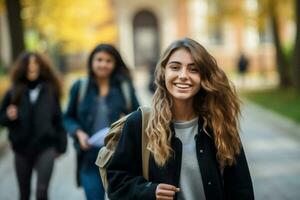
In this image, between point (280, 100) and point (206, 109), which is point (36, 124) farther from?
point (280, 100)

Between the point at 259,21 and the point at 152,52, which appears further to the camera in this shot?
the point at 152,52

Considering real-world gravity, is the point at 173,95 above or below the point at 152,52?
above

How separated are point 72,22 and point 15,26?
12.3m

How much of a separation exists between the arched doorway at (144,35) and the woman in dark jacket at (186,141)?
35.8 meters

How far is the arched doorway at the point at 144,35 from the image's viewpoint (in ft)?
128

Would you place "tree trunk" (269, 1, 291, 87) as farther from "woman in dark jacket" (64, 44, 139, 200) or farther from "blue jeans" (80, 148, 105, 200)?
"blue jeans" (80, 148, 105, 200)

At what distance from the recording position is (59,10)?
27766 mm

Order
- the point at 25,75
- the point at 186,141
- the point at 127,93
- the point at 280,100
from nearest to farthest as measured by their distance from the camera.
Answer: the point at 186,141, the point at 127,93, the point at 25,75, the point at 280,100

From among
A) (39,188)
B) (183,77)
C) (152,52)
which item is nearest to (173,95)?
(183,77)

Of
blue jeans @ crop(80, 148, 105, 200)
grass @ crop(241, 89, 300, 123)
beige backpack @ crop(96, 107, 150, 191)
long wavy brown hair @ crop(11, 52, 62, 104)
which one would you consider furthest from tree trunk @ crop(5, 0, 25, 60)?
beige backpack @ crop(96, 107, 150, 191)

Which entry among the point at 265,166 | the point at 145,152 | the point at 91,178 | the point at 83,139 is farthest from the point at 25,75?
the point at 265,166

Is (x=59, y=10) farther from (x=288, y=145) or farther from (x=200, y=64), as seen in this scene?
(x=200, y=64)

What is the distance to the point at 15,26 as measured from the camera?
683 inches

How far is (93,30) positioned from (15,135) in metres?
27.6
